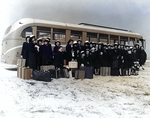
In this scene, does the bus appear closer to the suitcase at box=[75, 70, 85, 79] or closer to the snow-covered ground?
the suitcase at box=[75, 70, 85, 79]

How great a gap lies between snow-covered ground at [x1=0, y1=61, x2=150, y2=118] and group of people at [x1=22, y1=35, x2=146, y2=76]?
128cm

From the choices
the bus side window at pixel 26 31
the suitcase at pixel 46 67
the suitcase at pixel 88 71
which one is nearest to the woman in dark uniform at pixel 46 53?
the suitcase at pixel 46 67

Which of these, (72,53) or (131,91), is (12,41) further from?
(131,91)

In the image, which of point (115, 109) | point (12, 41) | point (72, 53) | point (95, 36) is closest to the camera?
point (115, 109)

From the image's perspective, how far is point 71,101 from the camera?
396 centimetres

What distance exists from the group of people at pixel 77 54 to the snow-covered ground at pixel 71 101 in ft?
4.18

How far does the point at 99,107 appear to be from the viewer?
365 centimetres

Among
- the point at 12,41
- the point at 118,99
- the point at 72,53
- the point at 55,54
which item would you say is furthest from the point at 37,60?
the point at 118,99

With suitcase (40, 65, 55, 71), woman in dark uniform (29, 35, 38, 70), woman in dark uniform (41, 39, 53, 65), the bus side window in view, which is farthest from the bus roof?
suitcase (40, 65, 55, 71)

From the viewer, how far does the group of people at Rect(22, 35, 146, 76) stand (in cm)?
619

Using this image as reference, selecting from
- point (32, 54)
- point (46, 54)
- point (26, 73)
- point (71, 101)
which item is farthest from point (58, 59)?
point (71, 101)

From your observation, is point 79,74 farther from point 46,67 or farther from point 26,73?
point 26,73

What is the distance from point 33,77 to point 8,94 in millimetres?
1815

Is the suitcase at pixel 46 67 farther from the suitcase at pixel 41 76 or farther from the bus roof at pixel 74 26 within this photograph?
the bus roof at pixel 74 26
